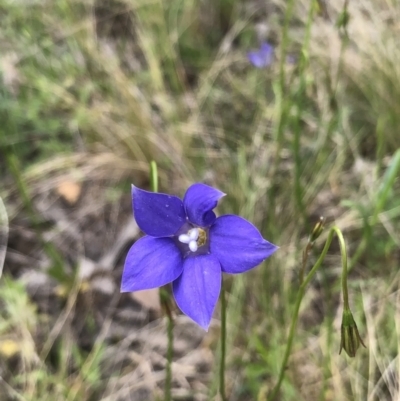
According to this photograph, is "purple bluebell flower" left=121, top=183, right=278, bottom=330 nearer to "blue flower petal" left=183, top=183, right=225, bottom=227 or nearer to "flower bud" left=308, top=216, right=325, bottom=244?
"blue flower petal" left=183, top=183, right=225, bottom=227

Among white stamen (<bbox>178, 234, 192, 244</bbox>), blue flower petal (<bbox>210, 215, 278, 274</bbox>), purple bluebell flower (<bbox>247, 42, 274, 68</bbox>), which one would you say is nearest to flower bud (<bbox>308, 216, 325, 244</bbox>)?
blue flower petal (<bbox>210, 215, 278, 274</bbox>)

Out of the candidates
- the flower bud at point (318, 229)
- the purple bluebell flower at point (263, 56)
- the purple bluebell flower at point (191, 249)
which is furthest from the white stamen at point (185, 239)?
the purple bluebell flower at point (263, 56)

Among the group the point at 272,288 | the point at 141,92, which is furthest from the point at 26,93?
A: the point at 272,288

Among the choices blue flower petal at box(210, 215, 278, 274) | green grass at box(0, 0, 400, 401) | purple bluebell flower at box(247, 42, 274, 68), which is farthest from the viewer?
purple bluebell flower at box(247, 42, 274, 68)

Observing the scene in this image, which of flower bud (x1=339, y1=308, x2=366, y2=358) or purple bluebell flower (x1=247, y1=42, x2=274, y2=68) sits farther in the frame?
purple bluebell flower (x1=247, y1=42, x2=274, y2=68)

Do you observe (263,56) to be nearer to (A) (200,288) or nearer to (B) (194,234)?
(B) (194,234)

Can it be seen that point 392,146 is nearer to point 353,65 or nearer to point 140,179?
point 353,65
